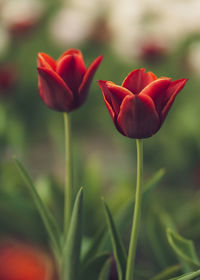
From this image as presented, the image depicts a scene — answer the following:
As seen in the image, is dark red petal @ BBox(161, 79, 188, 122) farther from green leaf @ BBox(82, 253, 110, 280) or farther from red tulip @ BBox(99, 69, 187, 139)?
green leaf @ BBox(82, 253, 110, 280)

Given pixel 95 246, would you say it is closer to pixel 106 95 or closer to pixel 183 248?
pixel 183 248

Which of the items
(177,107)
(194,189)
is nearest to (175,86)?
(194,189)

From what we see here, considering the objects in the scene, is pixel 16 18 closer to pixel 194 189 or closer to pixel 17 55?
pixel 17 55

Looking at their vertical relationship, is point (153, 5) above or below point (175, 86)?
above

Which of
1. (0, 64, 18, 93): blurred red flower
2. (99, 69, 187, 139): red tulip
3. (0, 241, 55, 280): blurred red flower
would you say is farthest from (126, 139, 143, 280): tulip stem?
(0, 64, 18, 93): blurred red flower

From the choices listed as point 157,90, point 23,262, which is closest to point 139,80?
point 157,90
